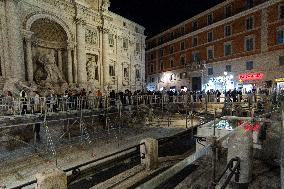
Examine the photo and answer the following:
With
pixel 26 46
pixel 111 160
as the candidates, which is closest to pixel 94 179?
pixel 111 160

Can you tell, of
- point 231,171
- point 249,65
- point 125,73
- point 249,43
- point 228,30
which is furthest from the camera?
point 125,73

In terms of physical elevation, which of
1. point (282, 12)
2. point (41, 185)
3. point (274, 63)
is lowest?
point (41, 185)

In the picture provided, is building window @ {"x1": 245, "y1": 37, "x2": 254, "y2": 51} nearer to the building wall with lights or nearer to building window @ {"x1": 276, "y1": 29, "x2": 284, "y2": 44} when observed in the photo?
the building wall with lights

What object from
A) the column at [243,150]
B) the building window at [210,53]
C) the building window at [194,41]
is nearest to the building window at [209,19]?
the building window at [194,41]

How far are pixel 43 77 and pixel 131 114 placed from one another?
1316 centimetres

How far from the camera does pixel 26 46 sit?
21297mm

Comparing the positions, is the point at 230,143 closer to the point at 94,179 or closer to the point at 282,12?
the point at 94,179

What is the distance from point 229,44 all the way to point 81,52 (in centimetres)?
2279

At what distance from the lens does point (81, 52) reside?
26531 millimetres

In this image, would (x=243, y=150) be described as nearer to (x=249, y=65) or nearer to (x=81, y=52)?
(x=81, y=52)

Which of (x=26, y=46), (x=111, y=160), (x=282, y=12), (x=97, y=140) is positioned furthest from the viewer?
(x=282, y=12)

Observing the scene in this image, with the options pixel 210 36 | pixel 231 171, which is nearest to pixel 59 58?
pixel 210 36

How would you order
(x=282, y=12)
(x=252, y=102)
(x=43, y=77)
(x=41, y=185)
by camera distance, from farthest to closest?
(x=282, y=12) < (x=43, y=77) < (x=252, y=102) < (x=41, y=185)

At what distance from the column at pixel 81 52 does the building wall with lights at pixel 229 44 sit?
20.3 metres
